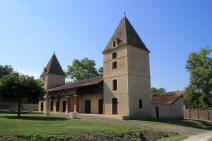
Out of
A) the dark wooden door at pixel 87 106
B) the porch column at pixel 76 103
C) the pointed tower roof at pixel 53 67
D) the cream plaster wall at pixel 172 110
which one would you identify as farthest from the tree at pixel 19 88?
the pointed tower roof at pixel 53 67

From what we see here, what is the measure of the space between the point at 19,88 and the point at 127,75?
1277 cm

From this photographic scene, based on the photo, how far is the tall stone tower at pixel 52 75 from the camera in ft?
137

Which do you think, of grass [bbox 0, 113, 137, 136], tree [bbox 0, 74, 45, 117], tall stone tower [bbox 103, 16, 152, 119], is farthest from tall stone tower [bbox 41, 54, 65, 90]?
grass [bbox 0, 113, 137, 136]

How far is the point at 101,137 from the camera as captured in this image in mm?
11648

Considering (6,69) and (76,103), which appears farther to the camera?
(6,69)

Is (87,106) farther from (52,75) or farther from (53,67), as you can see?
(53,67)

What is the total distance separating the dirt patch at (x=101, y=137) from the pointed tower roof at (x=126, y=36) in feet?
46.2

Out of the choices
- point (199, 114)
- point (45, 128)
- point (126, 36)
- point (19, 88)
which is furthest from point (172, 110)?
point (45, 128)

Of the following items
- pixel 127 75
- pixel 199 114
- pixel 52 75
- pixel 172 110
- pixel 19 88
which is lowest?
pixel 199 114

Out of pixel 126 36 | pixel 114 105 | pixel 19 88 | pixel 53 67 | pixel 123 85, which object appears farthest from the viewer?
pixel 53 67

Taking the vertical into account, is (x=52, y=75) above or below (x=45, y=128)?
above

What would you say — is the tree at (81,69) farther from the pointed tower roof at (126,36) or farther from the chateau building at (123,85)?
the pointed tower roof at (126,36)

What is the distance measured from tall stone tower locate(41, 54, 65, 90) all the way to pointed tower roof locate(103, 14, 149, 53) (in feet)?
62.3

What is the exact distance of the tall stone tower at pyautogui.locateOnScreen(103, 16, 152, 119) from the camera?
2409 centimetres
